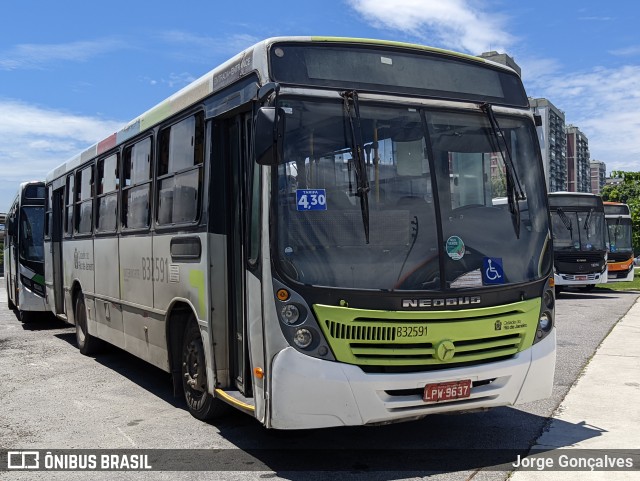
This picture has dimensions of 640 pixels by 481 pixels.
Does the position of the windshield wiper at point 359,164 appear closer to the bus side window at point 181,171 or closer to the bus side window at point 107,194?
the bus side window at point 181,171

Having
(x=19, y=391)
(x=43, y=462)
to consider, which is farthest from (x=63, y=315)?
(x=43, y=462)

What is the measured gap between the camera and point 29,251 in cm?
1638

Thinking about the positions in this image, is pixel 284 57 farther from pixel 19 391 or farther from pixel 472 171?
pixel 19 391

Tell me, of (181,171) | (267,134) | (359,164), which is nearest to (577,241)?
(181,171)

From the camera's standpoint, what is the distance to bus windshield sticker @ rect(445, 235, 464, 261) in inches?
214

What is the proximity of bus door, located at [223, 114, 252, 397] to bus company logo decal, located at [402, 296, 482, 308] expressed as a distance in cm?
133

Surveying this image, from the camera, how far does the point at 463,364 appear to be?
542cm

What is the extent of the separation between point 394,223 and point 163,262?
284 centimetres

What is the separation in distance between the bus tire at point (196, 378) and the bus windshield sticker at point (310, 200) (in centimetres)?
191

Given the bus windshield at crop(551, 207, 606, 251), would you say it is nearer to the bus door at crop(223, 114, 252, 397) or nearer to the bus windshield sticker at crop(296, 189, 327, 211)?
the bus door at crop(223, 114, 252, 397)

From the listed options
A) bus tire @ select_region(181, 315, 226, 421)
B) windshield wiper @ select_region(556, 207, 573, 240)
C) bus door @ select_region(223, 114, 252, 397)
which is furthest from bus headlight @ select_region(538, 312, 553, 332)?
windshield wiper @ select_region(556, 207, 573, 240)

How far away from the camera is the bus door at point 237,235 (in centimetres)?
584

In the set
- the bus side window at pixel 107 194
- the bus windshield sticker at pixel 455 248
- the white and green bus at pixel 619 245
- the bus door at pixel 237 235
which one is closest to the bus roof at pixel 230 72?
the bus door at pixel 237 235

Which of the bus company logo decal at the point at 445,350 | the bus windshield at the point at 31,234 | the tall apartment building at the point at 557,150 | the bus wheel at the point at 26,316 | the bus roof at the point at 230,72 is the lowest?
the bus wheel at the point at 26,316
